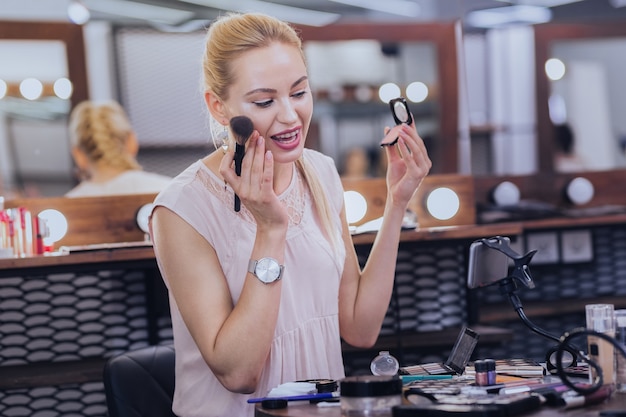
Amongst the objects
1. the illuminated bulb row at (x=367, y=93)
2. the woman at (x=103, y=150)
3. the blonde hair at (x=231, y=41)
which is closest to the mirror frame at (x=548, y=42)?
the illuminated bulb row at (x=367, y=93)

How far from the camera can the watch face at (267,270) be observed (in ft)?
5.49

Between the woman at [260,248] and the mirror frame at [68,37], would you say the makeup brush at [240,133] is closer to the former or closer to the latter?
the woman at [260,248]

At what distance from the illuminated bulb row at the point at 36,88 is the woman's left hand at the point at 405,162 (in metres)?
2.10

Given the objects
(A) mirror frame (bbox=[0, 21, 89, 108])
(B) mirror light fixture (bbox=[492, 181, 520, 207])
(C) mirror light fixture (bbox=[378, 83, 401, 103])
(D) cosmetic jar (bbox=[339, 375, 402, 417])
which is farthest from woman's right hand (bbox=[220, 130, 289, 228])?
(C) mirror light fixture (bbox=[378, 83, 401, 103])

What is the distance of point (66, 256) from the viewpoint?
101 inches

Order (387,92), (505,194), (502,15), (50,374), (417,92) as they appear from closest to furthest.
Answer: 1. (50,374)
2. (505,194)
3. (417,92)
4. (502,15)
5. (387,92)

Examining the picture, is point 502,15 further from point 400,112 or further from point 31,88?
point 400,112

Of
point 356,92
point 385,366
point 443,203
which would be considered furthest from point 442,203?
point 356,92

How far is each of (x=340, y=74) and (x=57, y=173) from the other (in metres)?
2.23

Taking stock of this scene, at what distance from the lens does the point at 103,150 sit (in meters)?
3.57

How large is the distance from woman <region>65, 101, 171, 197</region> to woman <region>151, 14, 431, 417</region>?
1.61 meters

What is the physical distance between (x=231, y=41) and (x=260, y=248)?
1.42 feet

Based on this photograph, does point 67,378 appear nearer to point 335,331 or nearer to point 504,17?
point 335,331

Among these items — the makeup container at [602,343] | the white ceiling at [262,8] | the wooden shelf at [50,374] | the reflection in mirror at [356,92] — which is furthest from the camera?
the reflection in mirror at [356,92]
